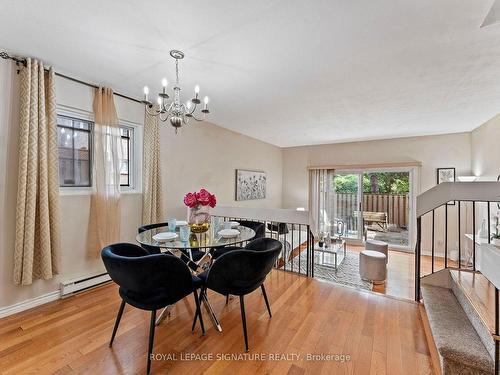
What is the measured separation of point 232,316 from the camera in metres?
2.23

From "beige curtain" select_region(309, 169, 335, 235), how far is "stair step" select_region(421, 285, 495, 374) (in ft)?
15.0

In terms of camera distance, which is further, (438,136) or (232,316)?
(438,136)

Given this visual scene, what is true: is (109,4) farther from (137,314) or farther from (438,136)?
(438,136)

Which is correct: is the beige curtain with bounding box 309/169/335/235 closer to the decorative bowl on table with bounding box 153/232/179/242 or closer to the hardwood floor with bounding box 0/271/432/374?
the hardwood floor with bounding box 0/271/432/374

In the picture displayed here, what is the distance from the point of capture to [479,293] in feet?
5.82

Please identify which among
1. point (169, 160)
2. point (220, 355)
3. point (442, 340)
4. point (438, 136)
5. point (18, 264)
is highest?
point (438, 136)

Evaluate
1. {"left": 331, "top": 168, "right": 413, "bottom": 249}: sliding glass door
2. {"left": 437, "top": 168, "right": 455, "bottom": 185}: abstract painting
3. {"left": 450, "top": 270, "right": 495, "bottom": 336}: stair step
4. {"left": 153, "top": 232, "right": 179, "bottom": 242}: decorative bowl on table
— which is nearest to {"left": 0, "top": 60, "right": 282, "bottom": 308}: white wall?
{"left": 153, "top": 232, "right": 179, "bottom": 242}: decorative bowl on table

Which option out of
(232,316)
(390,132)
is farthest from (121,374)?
(390,132)

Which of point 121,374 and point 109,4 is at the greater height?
point 109,4

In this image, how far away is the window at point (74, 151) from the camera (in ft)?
8.77

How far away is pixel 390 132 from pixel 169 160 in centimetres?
459

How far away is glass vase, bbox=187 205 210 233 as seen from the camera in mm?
2312

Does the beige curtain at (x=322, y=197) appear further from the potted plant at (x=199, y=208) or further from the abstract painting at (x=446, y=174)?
the potted plant at (x=199, y=208)

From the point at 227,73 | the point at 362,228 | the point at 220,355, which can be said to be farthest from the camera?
the point at 362,228
